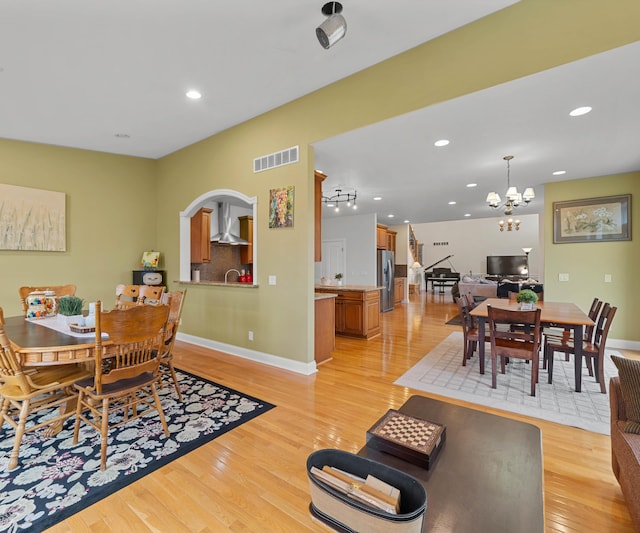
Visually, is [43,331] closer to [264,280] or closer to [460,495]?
[264,280]

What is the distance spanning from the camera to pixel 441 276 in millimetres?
14188

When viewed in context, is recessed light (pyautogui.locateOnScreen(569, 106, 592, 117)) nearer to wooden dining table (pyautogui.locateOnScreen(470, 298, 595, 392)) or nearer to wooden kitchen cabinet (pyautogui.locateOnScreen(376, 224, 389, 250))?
wooden dining table (pyautogui.locateOnScreen(470, 298, 595, 392))

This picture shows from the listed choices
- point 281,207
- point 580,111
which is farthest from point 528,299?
point 281,207

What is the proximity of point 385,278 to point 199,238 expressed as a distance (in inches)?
206

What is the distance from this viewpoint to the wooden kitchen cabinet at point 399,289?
10.1 metres

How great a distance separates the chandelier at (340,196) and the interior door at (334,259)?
195 centimetres

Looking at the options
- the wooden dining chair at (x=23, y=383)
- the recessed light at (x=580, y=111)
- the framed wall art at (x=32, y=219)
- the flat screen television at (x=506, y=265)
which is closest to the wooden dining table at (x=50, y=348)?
the wooden dining chair at (x=23, y=383)

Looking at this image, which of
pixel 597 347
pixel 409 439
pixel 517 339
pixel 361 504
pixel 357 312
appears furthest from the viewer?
pixel 357 312

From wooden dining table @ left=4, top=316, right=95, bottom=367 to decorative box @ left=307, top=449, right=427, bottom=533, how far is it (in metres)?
1.81

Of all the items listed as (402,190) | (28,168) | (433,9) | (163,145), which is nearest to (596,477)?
(433,9)

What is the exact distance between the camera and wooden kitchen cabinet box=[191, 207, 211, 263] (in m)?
5.36

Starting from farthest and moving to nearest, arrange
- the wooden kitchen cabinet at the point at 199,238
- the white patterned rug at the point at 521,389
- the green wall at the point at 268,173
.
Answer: the wooden kitchen cabinet at the point at 199,238 → the white patterned rug at the point at 521,389 → the green wall at the point at 268,173

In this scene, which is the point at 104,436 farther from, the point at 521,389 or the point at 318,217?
the point at 521,389

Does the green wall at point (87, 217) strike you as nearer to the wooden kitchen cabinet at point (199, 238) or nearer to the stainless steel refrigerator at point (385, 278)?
the wooden kitchen cabinet at point (199, 238)
